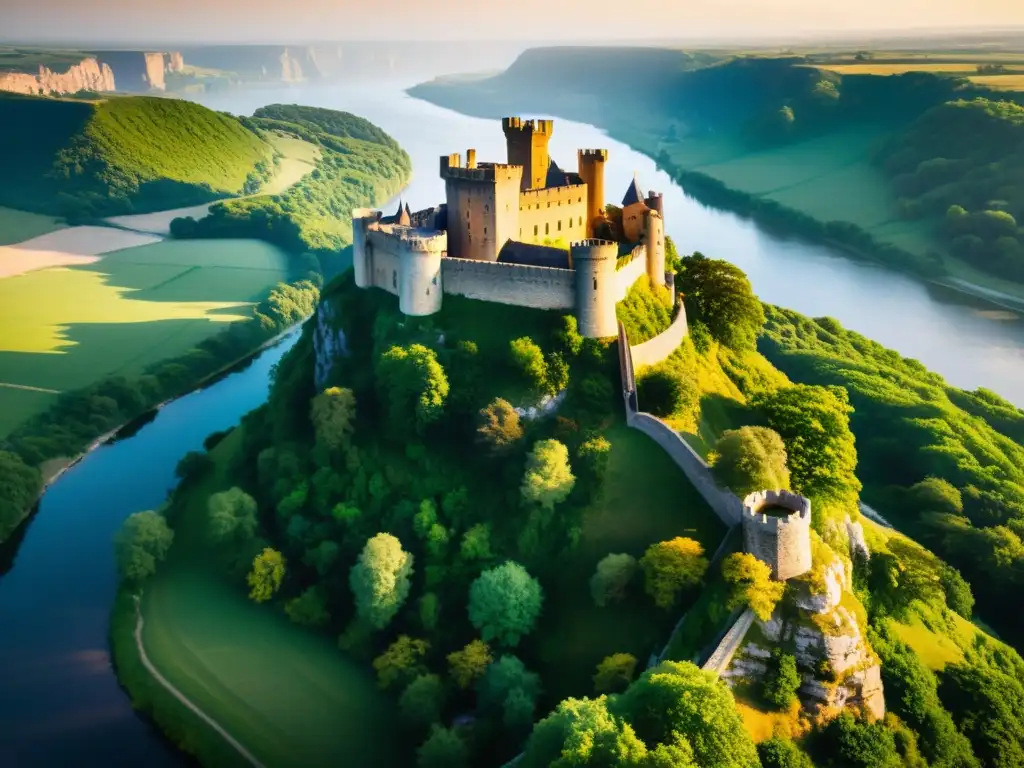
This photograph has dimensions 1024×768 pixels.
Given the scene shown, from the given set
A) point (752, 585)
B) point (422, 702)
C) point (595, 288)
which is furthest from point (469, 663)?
point (595, 288)

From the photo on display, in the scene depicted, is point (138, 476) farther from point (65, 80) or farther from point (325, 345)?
point (65, 80)

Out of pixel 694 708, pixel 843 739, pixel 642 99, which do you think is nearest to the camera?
pixel 694 708

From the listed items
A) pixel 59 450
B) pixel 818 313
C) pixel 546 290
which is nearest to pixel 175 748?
pixel 546 290

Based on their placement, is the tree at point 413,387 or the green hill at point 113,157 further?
the green hill at point 113,157

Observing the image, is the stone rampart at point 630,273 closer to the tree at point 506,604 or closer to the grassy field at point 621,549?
the grassy field at point 621,549

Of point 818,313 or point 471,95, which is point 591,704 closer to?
point 818,313

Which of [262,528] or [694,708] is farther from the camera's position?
[262,528]

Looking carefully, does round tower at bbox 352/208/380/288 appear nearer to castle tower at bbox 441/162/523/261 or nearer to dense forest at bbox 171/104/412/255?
castle tower at bbox 441/162/523/261

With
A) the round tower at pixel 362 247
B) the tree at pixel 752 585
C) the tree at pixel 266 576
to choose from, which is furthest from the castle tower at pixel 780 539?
the round tower at pixel 362 247
